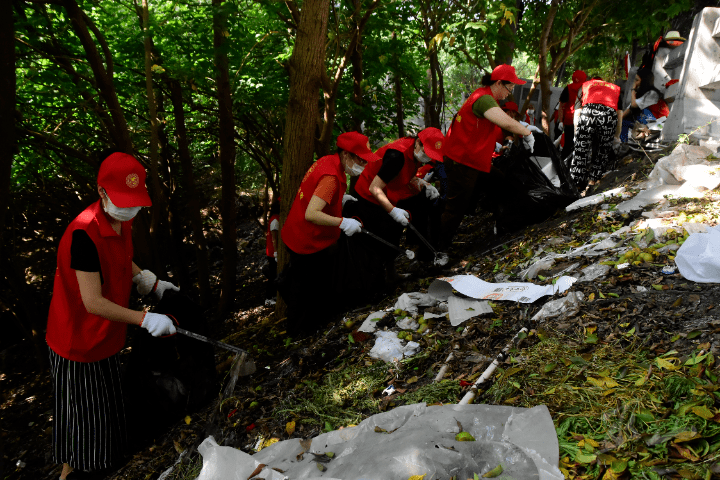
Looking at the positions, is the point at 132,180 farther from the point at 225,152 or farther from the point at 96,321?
the point at 225,152

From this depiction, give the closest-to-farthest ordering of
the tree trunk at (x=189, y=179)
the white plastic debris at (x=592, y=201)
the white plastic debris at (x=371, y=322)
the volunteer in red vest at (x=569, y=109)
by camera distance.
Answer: the white plastic debris at (x=371, y=322) → the white plastic debris at (x=592, y=201) → the tree trunk at (x=189, y=179) → the volunteer in red vest at (x=569, y=109)

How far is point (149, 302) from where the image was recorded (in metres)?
8.34

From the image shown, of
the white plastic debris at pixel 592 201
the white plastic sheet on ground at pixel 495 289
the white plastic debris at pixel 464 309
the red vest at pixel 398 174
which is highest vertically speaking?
the red vest at pixel 398 174

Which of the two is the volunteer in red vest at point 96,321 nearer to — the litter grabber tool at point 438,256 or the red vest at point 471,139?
the litter grabber tool at point 438,256

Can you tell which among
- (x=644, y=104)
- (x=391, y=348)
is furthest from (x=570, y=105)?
(x=391, y=348)

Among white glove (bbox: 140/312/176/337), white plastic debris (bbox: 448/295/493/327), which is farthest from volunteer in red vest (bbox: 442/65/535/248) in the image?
white glove (bbox: 140/312/176/337)

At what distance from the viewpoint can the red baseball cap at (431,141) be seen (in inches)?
162

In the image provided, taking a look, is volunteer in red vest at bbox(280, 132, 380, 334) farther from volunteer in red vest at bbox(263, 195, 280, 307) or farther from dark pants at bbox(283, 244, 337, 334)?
volunteer in red vest at bbox(263, 195, 280, 307)

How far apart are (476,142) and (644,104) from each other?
12.4ft

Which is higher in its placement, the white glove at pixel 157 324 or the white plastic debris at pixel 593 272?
the white glove at pixel 157 324

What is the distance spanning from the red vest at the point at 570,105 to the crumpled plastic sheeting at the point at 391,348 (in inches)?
203

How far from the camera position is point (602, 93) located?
18.1ft

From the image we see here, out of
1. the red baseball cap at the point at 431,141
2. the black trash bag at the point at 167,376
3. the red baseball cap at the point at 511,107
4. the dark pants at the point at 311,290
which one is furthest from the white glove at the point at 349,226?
the red baseball cap at the point at 511,107

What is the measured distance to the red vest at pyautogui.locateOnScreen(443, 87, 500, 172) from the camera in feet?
13.9
